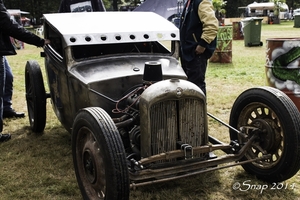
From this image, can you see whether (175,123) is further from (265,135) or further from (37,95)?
(37,95)

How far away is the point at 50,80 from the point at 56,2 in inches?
1758

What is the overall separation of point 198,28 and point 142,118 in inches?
85.7

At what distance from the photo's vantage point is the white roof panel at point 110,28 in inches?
147

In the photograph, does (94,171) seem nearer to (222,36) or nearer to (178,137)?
(178,137)

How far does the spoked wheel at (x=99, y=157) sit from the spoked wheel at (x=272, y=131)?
1.41 m

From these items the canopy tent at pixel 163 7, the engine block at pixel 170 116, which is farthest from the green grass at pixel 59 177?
the canopy tent at pixel 163 7

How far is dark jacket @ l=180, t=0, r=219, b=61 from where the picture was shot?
4520mm

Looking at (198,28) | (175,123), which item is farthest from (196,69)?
(175,123)

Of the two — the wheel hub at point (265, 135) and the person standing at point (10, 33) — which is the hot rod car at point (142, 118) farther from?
the person standing at point (10, 33)

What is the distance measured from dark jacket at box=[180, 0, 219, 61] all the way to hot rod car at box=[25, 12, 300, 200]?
0.53 meters

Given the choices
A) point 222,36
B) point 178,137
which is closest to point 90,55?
point 178,137

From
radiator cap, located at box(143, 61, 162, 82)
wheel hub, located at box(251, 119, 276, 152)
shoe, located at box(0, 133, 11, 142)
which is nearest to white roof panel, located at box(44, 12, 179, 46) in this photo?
radiator cap, located at box(143, 61, 162, 82)

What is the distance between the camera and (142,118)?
299 centimetres

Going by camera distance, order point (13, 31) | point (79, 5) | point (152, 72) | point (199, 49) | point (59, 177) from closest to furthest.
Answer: point (152, 72), point (59, 177), point (13, 31), point (199, 49), point (79, 5)
